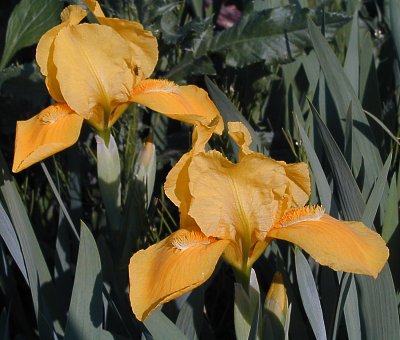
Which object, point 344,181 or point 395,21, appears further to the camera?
point 395,21

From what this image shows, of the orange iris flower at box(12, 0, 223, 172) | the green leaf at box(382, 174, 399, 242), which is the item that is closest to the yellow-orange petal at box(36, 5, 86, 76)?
the orange iris flower at box(12, 0, 223, 172)

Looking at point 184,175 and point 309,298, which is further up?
point 184,175

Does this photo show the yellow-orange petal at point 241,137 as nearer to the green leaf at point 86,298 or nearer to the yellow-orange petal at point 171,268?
the yellow-orange petal at point 171,268

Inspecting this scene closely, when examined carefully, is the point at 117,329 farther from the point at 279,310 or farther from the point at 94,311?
the point at 279,310

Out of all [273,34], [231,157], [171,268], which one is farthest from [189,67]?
[171,268]

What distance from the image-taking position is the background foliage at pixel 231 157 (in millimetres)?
1065

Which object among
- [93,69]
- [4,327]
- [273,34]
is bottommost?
[4,327]

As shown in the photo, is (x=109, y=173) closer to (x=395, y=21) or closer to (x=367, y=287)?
(x=367, y=287)

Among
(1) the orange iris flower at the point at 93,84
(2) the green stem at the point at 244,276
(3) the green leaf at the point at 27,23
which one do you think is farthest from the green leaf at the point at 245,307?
(3) the green leaf at the point at 27,23

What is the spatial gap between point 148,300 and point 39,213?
87 cm

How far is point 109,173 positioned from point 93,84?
0.49 ft

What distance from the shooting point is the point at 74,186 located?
1495 millimetres

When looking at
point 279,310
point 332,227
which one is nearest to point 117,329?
point 279,310

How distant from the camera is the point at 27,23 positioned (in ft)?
5.14
